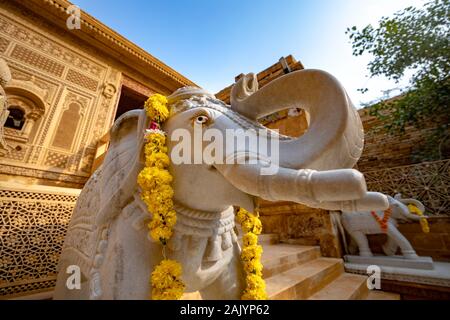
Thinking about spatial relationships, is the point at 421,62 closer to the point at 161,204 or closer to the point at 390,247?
the point at 390,247

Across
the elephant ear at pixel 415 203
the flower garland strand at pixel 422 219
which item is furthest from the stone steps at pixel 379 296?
the elephant ear at pixel 415 203

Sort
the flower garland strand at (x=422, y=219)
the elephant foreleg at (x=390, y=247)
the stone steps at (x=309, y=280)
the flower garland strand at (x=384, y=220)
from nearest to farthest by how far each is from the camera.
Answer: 1. the stone steps at (x=309, y=280)
2. the flower garland strand at (x=384, y=220)
3. the flower garland strand at (x=422, y=219)
4. the elephant foreleg at (x=390, y=247)

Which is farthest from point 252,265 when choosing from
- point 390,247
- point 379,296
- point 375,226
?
point 390,247

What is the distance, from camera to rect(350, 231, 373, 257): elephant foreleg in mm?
3996

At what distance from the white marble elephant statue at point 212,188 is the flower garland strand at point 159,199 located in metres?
0.05

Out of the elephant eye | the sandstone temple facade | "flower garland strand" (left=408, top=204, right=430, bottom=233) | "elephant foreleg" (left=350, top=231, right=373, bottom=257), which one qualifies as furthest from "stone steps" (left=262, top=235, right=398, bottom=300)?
the sandstone temple facade

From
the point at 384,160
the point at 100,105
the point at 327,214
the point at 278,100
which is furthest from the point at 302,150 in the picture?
the point at 384,160

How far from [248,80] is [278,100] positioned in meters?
0.30

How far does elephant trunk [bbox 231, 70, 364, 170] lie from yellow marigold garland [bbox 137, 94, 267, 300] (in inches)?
21.3

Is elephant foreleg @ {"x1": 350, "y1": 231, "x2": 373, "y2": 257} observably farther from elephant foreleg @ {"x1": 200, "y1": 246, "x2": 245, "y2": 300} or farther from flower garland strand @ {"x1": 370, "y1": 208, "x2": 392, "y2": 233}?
elephant foreleg @ {"x1": 200, "y1": 246, "x2": 245, "y2": 300}

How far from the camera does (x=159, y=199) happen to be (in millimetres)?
872

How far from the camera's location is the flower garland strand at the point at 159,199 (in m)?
0.79

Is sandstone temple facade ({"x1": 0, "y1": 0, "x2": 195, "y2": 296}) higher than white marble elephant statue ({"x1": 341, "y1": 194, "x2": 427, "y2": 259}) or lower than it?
higher

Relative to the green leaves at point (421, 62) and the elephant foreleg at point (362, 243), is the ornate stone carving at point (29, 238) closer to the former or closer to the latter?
the elephant foreleg at point (362, 243)
